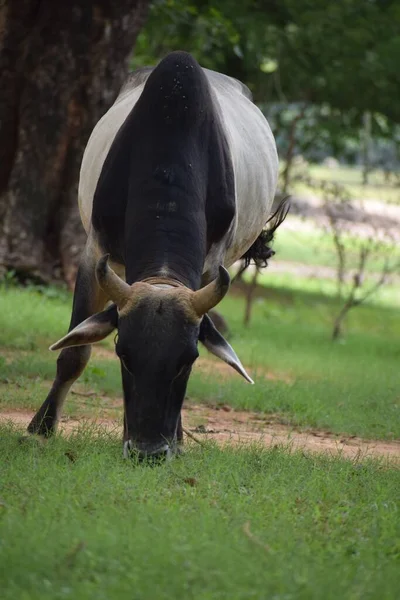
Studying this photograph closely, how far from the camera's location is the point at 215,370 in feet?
30.5

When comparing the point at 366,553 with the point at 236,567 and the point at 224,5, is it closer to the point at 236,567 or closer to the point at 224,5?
the point at 236,567

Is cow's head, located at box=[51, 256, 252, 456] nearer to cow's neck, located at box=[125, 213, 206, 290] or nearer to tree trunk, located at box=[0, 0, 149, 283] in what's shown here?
cow's neck, located at box=[125, 213, 206, 290]

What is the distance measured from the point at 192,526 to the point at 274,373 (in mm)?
5279

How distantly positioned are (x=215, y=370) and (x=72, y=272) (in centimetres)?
279

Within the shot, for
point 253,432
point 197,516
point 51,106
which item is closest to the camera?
point 197,516

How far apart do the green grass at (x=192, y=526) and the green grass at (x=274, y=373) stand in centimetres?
182

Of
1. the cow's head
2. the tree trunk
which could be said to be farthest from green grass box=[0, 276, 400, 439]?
the cow's head

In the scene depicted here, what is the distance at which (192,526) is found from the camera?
415cm

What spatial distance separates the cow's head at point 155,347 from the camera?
5.07m

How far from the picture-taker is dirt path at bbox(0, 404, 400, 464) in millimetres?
6309

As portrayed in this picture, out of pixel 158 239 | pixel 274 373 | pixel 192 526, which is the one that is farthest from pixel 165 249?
pixel 274 373

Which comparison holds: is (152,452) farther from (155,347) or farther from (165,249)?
(165,249)

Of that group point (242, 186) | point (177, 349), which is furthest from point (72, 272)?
point (177, 349)

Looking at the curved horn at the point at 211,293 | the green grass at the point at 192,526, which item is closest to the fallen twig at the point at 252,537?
the green grass at the point at 192,526
